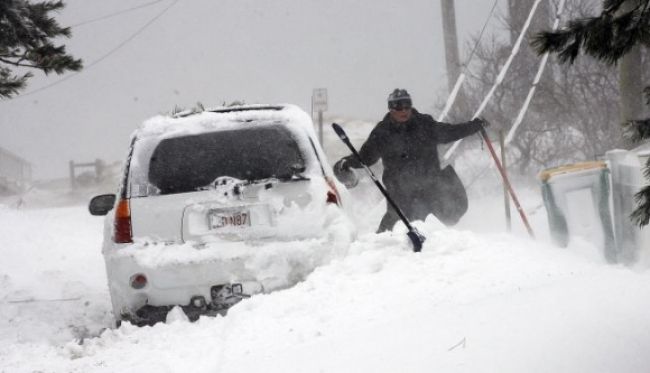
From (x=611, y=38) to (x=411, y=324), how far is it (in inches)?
65.4

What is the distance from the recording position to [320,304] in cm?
416

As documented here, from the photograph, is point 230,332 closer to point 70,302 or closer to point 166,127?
point 166,127

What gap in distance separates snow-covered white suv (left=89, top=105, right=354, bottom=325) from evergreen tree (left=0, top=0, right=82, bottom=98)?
278 cm

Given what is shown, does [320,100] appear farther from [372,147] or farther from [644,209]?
[644,209]

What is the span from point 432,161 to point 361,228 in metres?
1.72

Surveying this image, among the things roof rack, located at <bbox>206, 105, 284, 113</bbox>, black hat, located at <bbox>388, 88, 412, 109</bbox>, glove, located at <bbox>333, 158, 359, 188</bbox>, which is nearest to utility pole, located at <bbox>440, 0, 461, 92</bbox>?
black hat, located at <bbox>388, 88, 412, 109</bbox>

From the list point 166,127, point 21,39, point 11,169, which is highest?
point 21,39

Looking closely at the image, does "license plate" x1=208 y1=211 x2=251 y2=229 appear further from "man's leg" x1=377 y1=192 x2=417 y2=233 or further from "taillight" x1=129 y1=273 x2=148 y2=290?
"man's leg" x1=377 y1=192 x2=417 y2=233

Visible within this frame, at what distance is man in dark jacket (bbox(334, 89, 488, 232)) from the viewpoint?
291 inches

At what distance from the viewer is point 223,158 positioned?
17.0 ft

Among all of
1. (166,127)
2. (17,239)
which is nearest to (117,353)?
(166,127)

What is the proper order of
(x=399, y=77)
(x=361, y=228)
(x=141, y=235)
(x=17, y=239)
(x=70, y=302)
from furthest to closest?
(x=399, y=77)
(x=17, y=239)
(x=361, y=228)
(x=70, y=302)
(x=141, y=235)

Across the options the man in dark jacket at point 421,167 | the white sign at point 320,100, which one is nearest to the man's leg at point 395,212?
the man in dark jacket at point 421,167

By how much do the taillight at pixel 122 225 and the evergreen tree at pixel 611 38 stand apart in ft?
9.46
